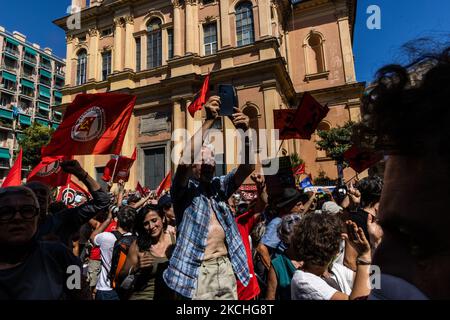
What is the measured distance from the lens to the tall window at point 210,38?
19.9m

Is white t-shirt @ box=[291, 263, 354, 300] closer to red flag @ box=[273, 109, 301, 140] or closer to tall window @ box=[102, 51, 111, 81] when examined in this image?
red flag @ box=[273, 109, 301, 140]

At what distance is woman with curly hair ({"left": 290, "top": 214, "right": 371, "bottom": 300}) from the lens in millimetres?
1909

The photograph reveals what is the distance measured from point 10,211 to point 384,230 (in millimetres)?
2102

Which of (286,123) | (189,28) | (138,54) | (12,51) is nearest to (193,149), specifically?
(286,123)

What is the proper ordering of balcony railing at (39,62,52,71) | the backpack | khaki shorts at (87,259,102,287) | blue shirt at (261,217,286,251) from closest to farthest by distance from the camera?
1. the backpack
2. blue shirt at (261,217,286,251)
3. khaki shorts at (87,259,102,287)
4. balcony railing at (39,62,52,71)

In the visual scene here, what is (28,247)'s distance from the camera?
1977 mm

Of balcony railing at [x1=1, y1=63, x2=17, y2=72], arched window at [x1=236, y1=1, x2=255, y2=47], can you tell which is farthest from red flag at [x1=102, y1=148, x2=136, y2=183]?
balcony railing at [x1=1, y1=63, x2=17, y2=72]

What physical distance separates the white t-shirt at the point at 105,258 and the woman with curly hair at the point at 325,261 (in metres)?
2.82

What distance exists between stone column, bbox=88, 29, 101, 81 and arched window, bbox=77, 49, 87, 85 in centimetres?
94

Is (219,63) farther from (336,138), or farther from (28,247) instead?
(28,247)

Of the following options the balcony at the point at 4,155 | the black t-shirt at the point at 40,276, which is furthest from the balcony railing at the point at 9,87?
the black t-shirt at the point at 40,276

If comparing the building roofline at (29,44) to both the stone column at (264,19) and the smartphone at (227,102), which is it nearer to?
the stone column at (264,19)

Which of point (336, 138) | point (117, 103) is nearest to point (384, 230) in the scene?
point (117, 103)

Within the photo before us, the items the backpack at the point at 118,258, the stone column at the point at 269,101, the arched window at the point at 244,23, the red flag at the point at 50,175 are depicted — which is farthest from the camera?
the arched window at the point at 244,23
